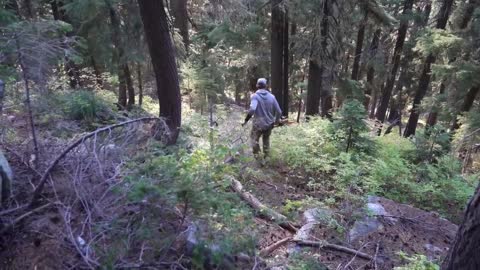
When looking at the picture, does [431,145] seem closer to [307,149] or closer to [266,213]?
[307,149]

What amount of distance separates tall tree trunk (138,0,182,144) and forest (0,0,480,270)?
0.08 feet

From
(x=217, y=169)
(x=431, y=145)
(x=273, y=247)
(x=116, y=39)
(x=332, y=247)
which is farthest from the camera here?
(x=116, y=39)

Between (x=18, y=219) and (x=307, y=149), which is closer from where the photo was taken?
(x=18, y=219)

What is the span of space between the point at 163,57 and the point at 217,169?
4.20 metres

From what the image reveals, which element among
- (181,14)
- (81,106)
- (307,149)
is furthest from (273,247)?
(181,14)

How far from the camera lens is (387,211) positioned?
552 cm

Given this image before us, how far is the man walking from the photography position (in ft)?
23.9

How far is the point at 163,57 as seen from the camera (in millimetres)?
7168

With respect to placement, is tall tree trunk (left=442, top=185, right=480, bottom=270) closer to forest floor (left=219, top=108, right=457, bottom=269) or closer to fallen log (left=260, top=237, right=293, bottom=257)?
forest floor (left=219, top=108, right=457, bottom=269)

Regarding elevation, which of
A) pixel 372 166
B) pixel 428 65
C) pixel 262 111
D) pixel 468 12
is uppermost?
pixel 468 12

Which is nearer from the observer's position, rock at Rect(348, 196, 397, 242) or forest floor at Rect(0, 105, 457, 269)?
forest floor at Rect(0, 105, 457, 269)

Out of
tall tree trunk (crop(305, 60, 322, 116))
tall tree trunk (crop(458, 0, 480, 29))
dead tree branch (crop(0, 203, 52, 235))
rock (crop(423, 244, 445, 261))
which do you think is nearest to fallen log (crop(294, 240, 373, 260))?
rock (crop(423, 244, 445, 261))

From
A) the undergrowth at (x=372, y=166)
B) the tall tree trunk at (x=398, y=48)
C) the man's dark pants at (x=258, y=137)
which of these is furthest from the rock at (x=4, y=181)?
the tall tree trunk at (x=398, y=48)

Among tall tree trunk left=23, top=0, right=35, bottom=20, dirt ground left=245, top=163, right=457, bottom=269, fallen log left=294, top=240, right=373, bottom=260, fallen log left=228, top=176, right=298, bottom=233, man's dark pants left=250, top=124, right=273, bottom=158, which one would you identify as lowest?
dirt ground left=245, top=163, right=457, bottom=269
